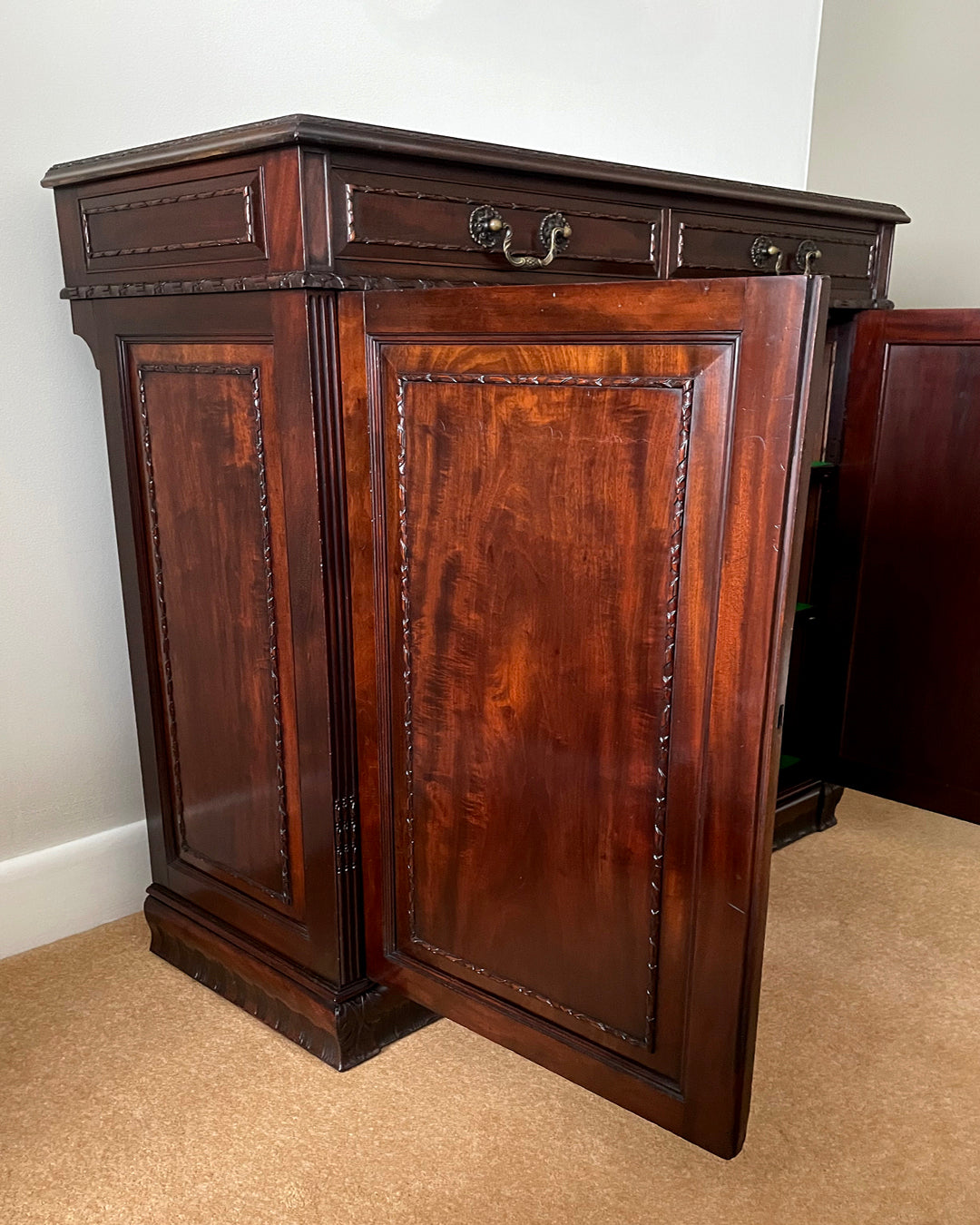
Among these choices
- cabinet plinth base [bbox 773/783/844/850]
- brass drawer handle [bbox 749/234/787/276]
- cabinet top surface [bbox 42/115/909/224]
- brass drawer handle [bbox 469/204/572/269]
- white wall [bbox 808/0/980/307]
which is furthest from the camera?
white wall [bbox 808/0/980/307]

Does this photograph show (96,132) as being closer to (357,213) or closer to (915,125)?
(357,213)

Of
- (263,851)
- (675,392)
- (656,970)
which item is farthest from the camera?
(263,851)

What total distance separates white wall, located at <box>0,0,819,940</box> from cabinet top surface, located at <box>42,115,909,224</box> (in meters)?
0.15

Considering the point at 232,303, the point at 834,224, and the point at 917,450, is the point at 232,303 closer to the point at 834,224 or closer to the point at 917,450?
the point at 834,224

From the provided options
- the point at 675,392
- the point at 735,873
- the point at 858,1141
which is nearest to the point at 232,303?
the point at 675,392

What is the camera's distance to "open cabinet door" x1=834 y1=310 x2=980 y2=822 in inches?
72.2

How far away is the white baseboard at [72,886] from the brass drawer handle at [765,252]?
1399mm

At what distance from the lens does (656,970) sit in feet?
3.47

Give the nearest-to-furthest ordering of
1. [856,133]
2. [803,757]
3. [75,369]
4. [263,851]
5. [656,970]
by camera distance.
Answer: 1. [656,970]
2. [263,851]
3. [75,369]
4. [803,757]
5. [856,133]

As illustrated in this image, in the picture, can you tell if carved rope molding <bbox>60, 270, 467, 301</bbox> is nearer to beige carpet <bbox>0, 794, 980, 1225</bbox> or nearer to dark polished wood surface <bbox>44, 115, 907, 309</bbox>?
dark polished wood surface <bbox>44, 115, 907, 309</bbox>

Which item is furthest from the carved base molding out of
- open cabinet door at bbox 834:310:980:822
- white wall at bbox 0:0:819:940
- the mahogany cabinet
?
open cabinet door at bbox 834:310:980:822

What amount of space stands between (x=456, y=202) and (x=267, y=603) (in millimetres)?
543

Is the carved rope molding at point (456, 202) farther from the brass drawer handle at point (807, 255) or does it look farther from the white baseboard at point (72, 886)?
the white baseboard at point (72, 886)

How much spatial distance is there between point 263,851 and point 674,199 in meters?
1.09
